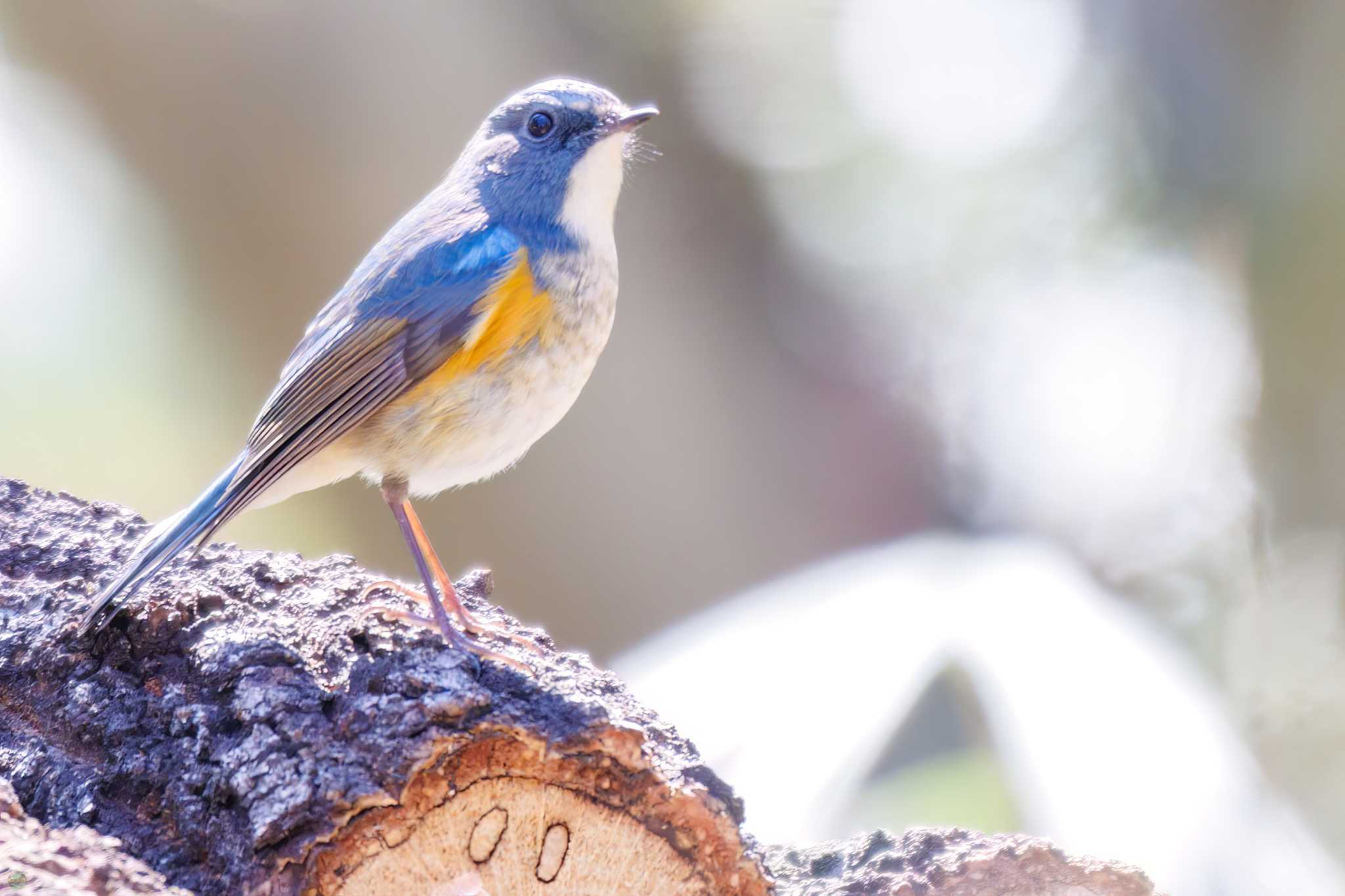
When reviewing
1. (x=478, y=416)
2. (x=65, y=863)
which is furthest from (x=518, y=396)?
(x=65, y=863)

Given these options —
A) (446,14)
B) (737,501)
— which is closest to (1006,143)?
(737,501)

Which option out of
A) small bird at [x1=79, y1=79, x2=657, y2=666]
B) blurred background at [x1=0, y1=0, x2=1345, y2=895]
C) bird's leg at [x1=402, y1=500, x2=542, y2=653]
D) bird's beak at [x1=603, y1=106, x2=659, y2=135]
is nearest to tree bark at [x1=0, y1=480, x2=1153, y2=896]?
bird's leg at [x1=402, y1=500, x2=542, y2=653]

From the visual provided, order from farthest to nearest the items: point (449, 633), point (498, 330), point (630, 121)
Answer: point (630, 121) → point (498, 330) → point (449, 633)

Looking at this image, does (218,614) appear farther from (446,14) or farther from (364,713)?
(446,14)

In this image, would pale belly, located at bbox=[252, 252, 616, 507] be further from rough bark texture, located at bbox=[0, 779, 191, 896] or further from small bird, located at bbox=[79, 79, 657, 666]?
rough bark texture, located at bbox=[0, 779, 191, 896]

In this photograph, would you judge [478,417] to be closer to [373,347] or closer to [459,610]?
Result: [373,347]

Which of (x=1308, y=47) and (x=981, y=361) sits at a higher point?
(x=1308, y=47)
